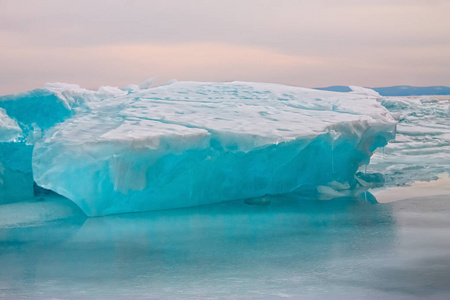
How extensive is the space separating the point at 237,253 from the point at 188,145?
1.44 meters

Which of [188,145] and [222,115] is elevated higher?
[222,115]

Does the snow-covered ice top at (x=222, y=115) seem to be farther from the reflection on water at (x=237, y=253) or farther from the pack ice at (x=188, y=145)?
the reflection on water at (x=237, y=253)

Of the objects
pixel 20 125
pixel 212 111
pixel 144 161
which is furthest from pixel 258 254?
pixel 20 125

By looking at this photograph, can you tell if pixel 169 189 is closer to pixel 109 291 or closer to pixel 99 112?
pixel 99 112

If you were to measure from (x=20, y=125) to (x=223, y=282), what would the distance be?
4.38 meters

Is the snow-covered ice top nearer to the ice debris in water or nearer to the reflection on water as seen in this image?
the reflection on water

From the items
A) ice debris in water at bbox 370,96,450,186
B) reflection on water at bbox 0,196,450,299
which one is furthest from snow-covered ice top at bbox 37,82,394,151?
ice debris in water at bbox 370,96,450,186

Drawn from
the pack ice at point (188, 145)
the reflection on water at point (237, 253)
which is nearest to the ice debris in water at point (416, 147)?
the pack ice at point (188, 145)

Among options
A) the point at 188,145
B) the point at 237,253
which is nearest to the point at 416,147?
the point at 188,145

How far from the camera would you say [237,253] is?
3562 mm

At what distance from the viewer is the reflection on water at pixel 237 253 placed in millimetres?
2887

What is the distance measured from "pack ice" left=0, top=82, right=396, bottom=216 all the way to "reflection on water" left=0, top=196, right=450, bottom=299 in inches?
9.8

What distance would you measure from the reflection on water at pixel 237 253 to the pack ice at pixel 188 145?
0.81 feet

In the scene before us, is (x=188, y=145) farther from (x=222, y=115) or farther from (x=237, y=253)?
(x=237, y=253)
